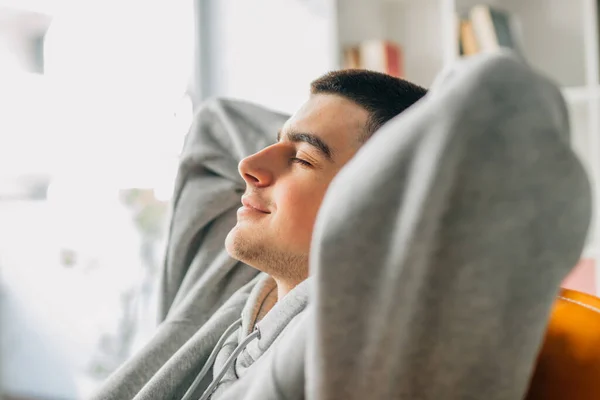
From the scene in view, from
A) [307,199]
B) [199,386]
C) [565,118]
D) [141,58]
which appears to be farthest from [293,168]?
[141,58]

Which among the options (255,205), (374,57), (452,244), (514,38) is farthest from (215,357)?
(514,38)

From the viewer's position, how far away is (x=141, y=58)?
2717 millimetres

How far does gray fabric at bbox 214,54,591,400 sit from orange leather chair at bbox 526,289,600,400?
200 millimetres

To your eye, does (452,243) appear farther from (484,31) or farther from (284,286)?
(484,31)

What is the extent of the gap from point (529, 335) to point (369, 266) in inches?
5.8

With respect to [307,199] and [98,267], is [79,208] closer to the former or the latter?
[98,267]

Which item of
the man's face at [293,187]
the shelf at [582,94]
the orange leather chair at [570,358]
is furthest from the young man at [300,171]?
the shelf at [582,94]

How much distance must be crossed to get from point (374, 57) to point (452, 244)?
193 centimetres

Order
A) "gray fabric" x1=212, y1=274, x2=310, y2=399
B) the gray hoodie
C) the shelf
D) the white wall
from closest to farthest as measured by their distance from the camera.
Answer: the gray hoodie, "gray fabric" x1=212, y1=274, x2=310, y2=399, the shelf, the white wall

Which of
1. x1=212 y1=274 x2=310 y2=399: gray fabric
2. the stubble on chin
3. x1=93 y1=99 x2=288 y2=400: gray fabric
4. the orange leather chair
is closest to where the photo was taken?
the orange leather chair

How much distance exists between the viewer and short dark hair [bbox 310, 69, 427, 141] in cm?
111

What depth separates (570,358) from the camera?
2.43 ft

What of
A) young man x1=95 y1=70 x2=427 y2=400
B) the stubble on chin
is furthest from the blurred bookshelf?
the stubble on chin

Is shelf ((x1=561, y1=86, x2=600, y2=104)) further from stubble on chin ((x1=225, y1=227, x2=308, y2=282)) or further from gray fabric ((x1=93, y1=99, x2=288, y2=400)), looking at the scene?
stubble on chin ((x1=225, y1=227, x2=308, y2=282))
